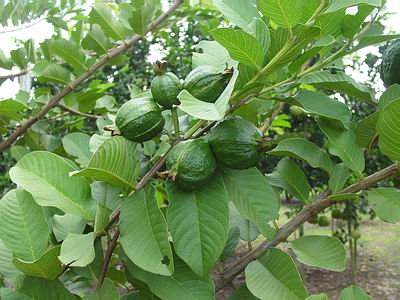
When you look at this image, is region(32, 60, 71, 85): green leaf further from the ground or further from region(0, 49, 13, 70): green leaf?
the ground

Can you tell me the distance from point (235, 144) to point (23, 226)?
32 centimetres

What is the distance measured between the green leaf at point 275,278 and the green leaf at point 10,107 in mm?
864

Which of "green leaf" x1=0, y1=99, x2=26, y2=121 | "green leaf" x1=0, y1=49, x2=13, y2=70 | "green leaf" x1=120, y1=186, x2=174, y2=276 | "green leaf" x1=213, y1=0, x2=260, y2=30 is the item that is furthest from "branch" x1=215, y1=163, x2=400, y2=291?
"green leaf" x1=0, y1=49, x2=13, y2=70

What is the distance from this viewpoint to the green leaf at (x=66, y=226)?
0.76 metres

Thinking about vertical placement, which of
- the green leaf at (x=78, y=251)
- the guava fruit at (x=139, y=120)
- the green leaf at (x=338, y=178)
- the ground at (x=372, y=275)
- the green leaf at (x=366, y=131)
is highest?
the guava fruit at (x=139, y=120)

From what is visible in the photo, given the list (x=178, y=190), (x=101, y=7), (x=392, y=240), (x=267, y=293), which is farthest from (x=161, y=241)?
(x=392, y=240)

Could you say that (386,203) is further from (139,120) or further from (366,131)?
(139,120)

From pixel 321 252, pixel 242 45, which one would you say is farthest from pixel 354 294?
pixel 242 45

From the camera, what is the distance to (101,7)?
1.38 m

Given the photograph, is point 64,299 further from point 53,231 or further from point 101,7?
point 101,7

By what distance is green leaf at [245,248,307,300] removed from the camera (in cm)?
72

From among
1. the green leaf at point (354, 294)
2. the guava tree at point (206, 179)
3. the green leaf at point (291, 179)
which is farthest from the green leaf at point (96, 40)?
the green leaf at point (354, 294)

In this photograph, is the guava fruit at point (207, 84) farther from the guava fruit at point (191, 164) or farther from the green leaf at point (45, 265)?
the green leaf at point (45, 265)

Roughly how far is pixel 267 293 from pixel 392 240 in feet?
22.9
